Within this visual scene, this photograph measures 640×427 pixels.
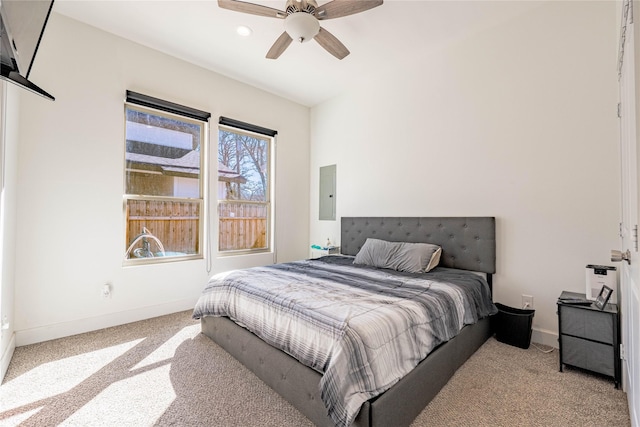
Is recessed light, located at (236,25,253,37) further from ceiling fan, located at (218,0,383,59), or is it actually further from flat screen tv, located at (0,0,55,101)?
flat screen tv, located at (0,0,55,101)

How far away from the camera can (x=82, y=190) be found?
8.97ft

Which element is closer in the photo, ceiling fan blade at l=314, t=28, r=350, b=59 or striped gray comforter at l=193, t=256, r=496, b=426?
striped gray comforter at l=193, t=256, r=496, b=426

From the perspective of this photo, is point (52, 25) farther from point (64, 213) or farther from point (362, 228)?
point (362, 228)

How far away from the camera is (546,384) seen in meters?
1.86

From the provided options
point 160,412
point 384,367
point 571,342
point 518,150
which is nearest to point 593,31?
point 518,150

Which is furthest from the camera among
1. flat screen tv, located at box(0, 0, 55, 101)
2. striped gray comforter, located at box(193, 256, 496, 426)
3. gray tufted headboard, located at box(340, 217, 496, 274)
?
gray tufted headboard, located at box(340, 217, 496, 274)

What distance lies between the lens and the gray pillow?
9.16 feet

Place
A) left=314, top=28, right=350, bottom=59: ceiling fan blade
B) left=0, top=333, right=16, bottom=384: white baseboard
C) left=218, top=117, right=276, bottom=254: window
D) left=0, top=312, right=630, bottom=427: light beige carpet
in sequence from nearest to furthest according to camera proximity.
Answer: left=0, top=312, right=630, bottom=427: light beige carpet → left=0, top=333, right=16, bottom=384: white baseboard → left=314, top=28, right=350, bottom=59: ceiling fan blade → left=218, top=117, right=276, bottom=254: window

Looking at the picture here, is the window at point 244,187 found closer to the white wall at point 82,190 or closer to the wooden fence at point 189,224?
the wooden fence at point 189,224

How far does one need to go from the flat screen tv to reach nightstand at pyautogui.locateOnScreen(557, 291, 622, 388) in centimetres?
343

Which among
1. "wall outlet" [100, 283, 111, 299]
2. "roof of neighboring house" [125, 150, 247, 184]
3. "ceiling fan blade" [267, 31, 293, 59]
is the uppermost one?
"ceiling fan blade" [267, 31, 293, 59]

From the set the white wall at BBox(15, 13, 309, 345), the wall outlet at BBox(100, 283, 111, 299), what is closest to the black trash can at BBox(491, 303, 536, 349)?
the white wall at BBox(15, 13, 309, 345)

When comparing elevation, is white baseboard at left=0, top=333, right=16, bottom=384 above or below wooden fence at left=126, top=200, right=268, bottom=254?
below

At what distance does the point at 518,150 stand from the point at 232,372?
307 centimetres
